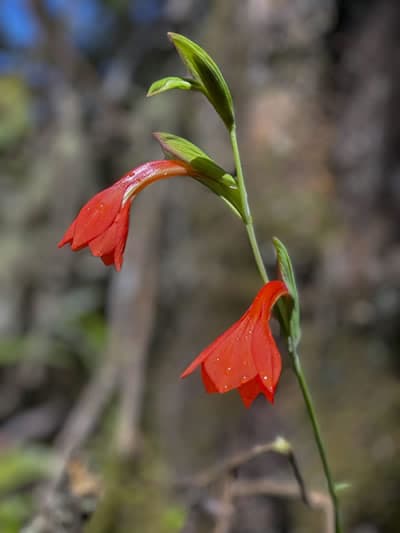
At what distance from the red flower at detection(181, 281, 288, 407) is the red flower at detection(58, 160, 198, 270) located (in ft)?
0.40

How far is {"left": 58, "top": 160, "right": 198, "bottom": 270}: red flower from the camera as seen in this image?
0.57 meters

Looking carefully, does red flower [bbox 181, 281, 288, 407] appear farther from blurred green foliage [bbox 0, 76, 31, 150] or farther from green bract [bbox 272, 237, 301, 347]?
blurred green foliage [bbox 0, 76, 31, 150]

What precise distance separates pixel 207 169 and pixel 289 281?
136 millimetres

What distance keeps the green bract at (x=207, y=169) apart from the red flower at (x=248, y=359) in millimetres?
95

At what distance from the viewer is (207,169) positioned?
60 centimetres

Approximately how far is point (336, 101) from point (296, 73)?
10.1 inches

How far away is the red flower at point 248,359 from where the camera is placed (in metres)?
0.51

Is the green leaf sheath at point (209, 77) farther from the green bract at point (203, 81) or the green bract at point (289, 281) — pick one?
the green bract at point (289, 281)

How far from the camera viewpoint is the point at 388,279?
175 centimetres

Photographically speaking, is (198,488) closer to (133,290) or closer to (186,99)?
(133,290)

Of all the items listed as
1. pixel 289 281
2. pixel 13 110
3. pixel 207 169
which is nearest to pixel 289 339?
pixel 289 281

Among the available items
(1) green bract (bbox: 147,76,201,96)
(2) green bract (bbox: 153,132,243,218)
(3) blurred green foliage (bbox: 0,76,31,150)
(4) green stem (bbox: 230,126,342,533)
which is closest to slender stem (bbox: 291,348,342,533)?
(4) green stem (bbox: 230,126,342,533)

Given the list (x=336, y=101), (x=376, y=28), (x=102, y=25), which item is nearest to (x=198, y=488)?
A: (x=336, y=101)

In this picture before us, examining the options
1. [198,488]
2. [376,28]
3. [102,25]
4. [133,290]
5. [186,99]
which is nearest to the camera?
[198,488]
